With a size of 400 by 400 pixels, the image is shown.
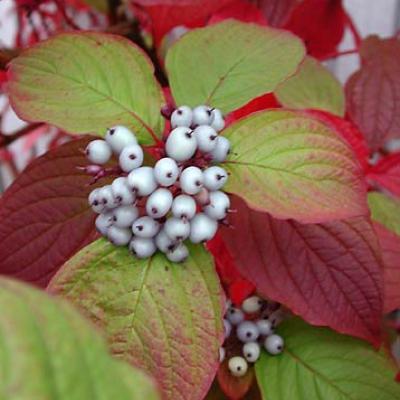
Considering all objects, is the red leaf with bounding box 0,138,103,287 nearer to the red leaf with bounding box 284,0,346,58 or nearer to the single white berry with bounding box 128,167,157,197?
the single white berry with bounding box 128,167,157,197

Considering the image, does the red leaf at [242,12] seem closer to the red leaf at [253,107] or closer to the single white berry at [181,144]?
the red leaf at [253,107]

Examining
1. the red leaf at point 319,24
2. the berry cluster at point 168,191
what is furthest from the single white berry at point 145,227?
the red leaf at point 319,24

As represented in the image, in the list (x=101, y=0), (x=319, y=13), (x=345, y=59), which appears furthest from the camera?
(x=345, y=59)

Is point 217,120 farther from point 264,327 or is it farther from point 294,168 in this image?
point 264,327

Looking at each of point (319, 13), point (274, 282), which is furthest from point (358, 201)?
point (319, 13)

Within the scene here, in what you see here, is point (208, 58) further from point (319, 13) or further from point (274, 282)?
point (319, 13)

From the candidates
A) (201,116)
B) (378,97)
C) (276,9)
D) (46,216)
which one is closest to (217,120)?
(201,116)
